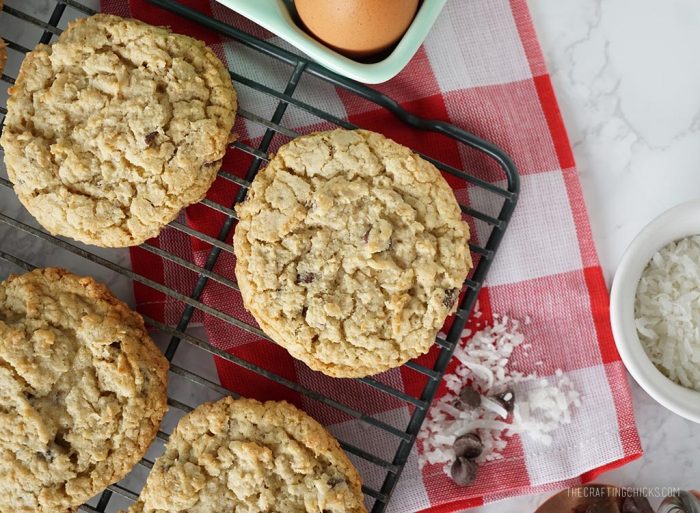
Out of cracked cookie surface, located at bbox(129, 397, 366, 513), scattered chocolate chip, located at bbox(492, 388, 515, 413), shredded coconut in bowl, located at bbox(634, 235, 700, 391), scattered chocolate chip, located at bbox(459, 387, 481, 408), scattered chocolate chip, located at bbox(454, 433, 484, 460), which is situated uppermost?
shredded coconut in bowl, located at bbox(634, 235, 700, 391)

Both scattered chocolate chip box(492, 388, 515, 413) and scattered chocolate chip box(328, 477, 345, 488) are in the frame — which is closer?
scattered chocolate chip box(328, 477, 345, 488)

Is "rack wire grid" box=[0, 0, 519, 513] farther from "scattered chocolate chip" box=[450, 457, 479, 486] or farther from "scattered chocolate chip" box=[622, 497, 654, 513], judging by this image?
"scattered chocolate chip" box=[622, 497, 654, 513]

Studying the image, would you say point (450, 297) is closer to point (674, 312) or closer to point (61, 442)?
point (674, 312)

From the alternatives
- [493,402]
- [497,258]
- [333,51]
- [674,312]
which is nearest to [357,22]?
[333,51]

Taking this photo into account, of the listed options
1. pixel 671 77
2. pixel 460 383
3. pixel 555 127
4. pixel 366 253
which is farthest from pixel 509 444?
pixel 671 77

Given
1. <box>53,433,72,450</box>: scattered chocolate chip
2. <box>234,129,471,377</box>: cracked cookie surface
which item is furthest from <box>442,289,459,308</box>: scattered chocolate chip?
<box>53,433,72,450</box>: scattered chocolate chip

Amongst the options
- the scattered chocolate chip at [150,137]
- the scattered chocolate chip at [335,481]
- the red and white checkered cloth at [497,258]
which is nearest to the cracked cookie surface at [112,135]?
the scattered chocolate chip at [150,137]

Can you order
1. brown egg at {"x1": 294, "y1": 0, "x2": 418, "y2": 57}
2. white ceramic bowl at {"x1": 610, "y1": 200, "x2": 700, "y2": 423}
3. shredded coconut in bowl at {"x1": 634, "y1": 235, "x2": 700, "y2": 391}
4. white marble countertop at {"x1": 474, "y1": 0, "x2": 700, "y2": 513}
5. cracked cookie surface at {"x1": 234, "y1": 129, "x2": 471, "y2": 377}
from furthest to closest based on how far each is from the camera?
1. white marble countertop at {"x1": 474, "y1": 0, "x2": 700, "y2": 513}
2. shredded coconut in bowl at {"x1": 634, "y1": 235, "x2": 700, "y2": 391}
3. white ceramic bowl at {"x1": 610, "y1": 200, "x2": 700, "y2": 423}
4. cracked cookie surface at {"x1": 234, "y1": 129, "x2": 471, "y2": 377}
5. brown egg at {"x1": 294, "y1": 0, "x2": 418, "y2": 57}
